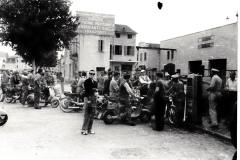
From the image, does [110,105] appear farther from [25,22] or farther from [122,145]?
[25,22]

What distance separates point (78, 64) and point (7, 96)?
22.0m

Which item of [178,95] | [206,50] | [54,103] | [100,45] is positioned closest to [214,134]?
[178,95]

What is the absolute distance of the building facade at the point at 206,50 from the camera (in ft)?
87.4

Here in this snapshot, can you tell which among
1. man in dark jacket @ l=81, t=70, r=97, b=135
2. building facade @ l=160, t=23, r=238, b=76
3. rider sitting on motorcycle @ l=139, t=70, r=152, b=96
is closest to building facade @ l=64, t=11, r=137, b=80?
building facade @ l=160, t=23, r=238, b=76

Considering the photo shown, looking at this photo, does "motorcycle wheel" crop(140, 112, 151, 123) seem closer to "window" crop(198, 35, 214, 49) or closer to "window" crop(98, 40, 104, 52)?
"window" crop(198, 35, 214, 49)

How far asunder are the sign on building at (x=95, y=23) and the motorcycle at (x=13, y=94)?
10.3m

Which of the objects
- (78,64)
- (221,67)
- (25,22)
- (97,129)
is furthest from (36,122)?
(78,64)

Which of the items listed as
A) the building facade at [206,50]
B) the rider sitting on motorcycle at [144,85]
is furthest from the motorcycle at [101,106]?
the building facade at [206,50]

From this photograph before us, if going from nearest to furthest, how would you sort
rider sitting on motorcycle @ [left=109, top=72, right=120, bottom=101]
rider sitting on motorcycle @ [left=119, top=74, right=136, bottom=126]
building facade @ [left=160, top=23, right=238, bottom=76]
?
rider sitting on motorcycle @ [left=119, top=74, right=136, bottom=126] → rider sitting on motorcycle @ [left=109, top=72, right=120, bottom=101] → building facade @ [left=160, top=23, right=238, bottom=76]

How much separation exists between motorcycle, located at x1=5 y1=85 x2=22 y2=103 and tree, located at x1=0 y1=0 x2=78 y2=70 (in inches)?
520

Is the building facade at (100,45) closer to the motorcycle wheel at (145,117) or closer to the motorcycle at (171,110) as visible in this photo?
the motorcycle wheel at (145,117)

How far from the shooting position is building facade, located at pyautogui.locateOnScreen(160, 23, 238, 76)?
87.4ft

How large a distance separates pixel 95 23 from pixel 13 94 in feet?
39.4

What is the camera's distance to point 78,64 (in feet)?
127
